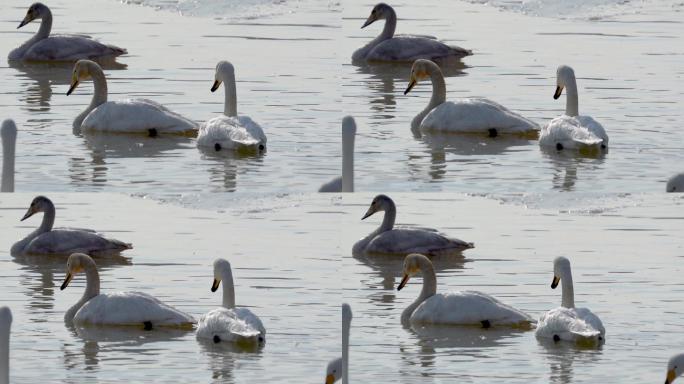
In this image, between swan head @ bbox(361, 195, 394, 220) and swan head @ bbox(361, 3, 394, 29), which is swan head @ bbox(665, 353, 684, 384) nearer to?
swan head @ bbox(361, 195, 394, 220)

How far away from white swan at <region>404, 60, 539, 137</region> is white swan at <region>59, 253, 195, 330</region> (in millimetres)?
4735

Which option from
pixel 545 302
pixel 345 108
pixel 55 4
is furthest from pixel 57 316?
pixel 55 4

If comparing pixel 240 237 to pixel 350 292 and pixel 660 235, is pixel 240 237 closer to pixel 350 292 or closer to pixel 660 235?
pixel 350 292

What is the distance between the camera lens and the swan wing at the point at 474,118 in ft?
68.0

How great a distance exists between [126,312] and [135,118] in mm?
4387

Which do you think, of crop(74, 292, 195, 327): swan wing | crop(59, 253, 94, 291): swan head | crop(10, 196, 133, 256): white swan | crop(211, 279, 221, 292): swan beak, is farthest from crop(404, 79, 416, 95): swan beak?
crop(74, 292, 195, 327): swan wing

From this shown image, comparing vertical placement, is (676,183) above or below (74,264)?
above

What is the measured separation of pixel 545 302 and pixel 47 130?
584cm

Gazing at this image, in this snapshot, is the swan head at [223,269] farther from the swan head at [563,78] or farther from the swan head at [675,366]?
the swan head at [563,78]

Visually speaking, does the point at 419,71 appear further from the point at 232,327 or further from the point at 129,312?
the point at 232,327

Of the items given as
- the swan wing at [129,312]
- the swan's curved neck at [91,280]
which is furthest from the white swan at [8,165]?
the swan wing at [129,312]

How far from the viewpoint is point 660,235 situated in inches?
765

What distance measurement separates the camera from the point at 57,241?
781 inches

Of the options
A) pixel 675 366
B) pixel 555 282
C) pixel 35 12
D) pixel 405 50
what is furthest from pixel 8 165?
pixel 35 12
